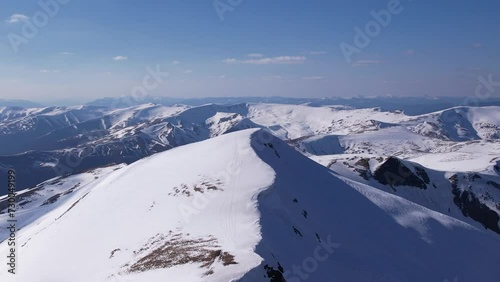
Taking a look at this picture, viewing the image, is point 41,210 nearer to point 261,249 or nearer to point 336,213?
point 336,213

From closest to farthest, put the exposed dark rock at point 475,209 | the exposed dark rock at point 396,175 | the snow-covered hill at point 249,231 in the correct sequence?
the snow-covered hill at point 249,231, the exposed dark rock at point 475,209, the exposed dark rock at point 396,175

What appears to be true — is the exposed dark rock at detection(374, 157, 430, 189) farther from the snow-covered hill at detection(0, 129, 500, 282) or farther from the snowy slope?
the snow-covered hill at detection(0, 129, 500, 282)

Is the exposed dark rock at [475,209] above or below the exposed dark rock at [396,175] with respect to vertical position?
below

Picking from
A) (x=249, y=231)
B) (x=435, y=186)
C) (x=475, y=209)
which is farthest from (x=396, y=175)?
(x=249, y=231)

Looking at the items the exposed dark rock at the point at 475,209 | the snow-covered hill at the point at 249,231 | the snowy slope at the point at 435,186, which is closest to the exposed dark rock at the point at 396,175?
the snowy slope at the point at 435,186

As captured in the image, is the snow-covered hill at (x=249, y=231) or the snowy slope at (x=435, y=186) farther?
the snowy slope at (x=435, y=186)

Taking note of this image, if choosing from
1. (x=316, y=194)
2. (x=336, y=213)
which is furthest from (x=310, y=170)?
(x=336, y=213)

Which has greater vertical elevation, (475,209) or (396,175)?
(396,175)

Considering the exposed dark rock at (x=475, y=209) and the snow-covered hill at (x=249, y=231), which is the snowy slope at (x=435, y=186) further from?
the snow-covered hill at (x=249, y=231)

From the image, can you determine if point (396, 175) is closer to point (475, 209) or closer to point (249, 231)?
point (475, 209)
